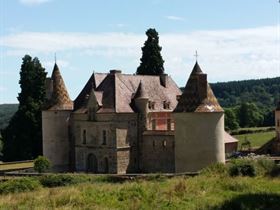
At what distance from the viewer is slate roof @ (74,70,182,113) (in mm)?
42156

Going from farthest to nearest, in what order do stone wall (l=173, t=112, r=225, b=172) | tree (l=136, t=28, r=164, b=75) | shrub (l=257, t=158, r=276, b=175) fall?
tree (l=136, t=28, r=164, b=75), stone wall (l=173, t=112, r=225, b=172), shrub (l=257, t=158, r=276, b=175)

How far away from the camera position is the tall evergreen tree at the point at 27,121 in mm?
53938

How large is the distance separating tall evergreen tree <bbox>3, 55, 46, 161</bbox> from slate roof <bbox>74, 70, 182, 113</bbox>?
Result: 33.0 feet

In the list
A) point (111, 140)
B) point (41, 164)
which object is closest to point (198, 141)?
point (111, 140)

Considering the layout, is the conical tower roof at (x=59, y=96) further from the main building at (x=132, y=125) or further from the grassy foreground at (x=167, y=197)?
the grassy foreground at (x=167, y=197)

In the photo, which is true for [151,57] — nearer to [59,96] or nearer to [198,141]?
[59,96]

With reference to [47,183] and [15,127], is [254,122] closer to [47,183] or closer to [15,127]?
[15,127]

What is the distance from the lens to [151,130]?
140 feet

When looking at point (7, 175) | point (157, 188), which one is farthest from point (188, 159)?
point (157, 188)

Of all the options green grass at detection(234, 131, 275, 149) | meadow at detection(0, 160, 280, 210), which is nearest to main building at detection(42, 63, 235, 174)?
meadow at detection(0, 160, 280, 210)

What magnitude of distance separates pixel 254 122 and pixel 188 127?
7090cm

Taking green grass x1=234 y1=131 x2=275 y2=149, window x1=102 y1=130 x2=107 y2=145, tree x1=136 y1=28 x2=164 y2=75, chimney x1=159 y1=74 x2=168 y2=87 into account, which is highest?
tree x1=136 y1=28 x2=164 y2=75

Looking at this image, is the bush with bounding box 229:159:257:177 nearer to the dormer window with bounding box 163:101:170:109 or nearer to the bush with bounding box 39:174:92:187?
the bush with bounding box 39:174:92:187

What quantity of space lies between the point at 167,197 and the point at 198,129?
18285 mm
